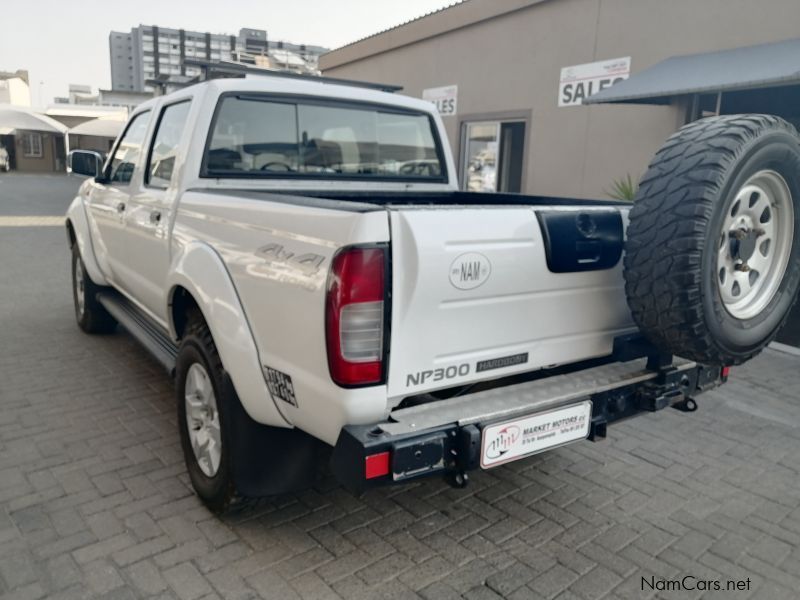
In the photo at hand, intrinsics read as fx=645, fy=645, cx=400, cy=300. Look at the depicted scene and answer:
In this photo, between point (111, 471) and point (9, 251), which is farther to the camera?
point (9, 251)

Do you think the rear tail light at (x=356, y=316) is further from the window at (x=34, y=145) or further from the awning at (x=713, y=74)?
the window at (x=34, y=145)

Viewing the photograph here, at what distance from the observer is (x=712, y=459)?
3688 millimetres

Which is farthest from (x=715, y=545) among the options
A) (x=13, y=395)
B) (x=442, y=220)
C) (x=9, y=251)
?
(x=9, y=251)

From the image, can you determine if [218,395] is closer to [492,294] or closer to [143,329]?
[492,294]

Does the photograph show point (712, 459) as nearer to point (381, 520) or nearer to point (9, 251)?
point (381, 520)

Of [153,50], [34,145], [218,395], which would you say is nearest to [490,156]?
[218,395]

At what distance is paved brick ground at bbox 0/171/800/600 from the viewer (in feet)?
8.14

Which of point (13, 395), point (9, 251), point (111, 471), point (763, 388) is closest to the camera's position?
point (111, 471)

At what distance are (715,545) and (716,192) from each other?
1544 mm

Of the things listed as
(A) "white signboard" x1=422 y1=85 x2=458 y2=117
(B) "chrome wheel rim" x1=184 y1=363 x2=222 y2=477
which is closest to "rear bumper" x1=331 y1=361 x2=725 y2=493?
(B) "chrome wheel rim" x1=184 y1=363 x2=222 y2=477

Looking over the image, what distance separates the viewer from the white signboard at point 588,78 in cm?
859

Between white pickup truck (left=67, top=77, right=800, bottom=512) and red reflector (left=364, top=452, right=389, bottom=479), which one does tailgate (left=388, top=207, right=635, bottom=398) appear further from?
red reflector (left=364, top=452, right=389, bottom=479)

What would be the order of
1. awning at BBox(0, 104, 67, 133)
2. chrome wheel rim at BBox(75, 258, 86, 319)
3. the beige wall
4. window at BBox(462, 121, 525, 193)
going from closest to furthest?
chrome wheel rim at BBox(75, 258, 86, 319) < the beige wall < window at BBox(462, 121, 525, 193) < awning at BBox(0, 104, 67, 133)

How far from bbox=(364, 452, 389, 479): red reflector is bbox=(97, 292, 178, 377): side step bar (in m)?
1.63
